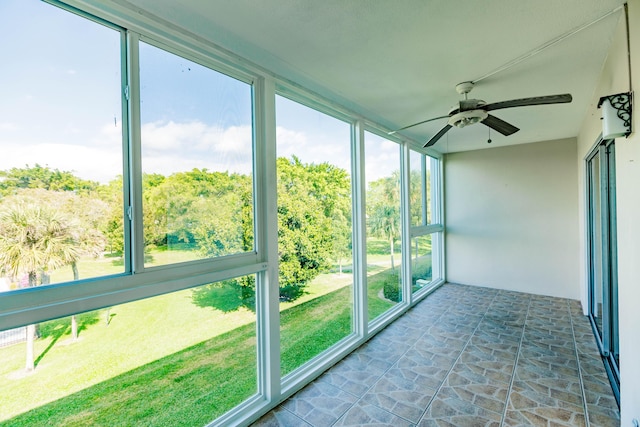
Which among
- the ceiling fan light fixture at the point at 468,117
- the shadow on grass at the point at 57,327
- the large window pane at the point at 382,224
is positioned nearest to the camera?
the shadow on grass at the point at 57,327

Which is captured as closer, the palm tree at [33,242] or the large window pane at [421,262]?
the palm tree at [33,242]

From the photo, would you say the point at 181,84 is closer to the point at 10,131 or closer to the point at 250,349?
the point at 10,131

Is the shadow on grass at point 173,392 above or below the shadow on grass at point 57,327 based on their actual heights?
below

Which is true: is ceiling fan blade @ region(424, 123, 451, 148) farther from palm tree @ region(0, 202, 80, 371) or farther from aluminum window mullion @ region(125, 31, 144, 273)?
palm tree @ region(0, 202, 80, 371)

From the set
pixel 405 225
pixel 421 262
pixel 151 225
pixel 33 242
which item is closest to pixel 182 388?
pixel 151 225

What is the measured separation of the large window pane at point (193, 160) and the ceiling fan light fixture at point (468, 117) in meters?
1.64

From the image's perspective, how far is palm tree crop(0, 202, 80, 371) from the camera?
123 centimetres

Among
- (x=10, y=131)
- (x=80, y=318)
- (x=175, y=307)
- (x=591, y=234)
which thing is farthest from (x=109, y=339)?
(x=591, y=234)

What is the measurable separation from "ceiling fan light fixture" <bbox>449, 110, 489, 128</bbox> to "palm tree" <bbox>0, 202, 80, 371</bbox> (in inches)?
102

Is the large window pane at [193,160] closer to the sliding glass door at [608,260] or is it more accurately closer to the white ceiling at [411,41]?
the white ceiling at [411,41]

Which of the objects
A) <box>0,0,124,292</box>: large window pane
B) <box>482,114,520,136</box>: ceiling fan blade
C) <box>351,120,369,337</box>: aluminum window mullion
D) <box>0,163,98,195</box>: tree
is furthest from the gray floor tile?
<box>482,114,520,136</box>: ceiling fan blade

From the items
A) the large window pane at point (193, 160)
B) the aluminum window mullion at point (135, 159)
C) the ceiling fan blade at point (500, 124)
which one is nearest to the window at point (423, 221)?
the ceiling fan blade at point (500, 124)

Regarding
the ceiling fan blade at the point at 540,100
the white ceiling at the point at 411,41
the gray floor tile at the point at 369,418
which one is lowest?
the gray floor tile at the point at 369,418

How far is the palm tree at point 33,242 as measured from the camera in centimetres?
123
